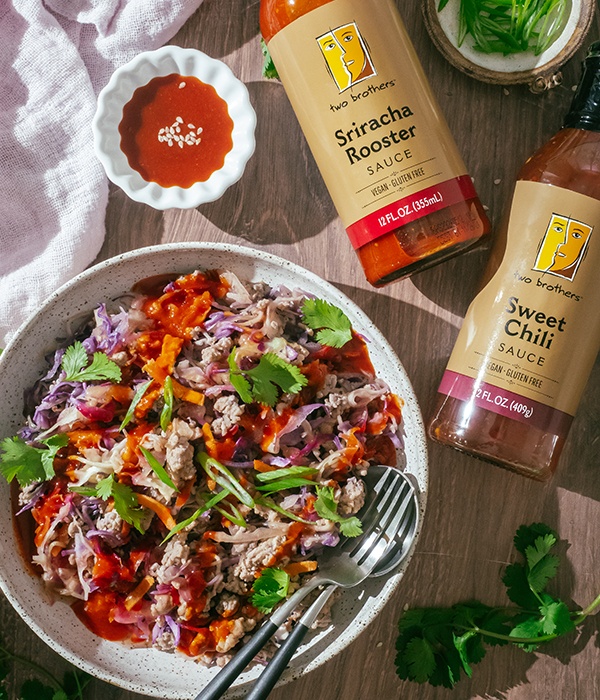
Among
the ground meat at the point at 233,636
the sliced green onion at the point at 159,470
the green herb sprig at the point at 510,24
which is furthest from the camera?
the green herb sprig at the point at 510,24

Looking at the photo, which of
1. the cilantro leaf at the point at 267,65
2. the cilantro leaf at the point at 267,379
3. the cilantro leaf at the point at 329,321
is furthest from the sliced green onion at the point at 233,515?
the cilantro leaf at the point at 267,65

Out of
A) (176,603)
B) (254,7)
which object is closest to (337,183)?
(254,7)

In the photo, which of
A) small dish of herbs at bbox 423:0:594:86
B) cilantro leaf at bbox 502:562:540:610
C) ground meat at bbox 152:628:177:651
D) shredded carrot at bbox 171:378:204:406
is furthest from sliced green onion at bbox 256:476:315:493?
small dish of herbs at bbox 423:0:594:86

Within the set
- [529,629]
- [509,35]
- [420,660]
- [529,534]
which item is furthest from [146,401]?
[509,35]

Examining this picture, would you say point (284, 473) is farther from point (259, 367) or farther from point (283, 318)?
point (283, 318)

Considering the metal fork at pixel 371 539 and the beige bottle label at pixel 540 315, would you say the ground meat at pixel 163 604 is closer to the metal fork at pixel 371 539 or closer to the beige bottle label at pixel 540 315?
the metal fork at pixel 371 539

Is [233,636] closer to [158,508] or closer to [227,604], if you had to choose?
[227,604]
